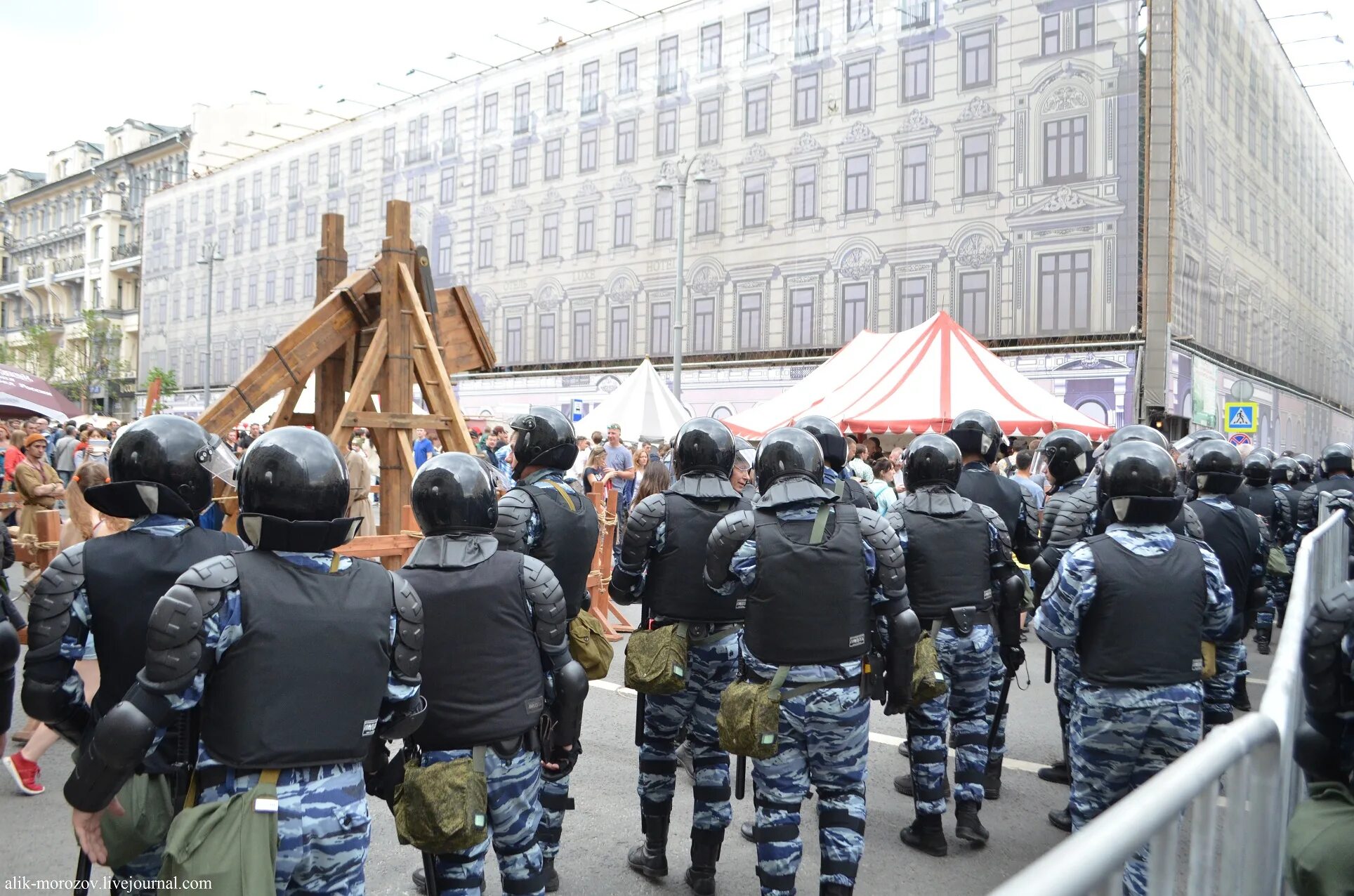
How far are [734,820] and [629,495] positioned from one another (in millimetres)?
10312

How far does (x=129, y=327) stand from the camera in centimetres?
5650

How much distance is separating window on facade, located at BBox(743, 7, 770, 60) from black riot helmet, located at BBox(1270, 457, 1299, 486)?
19924mm

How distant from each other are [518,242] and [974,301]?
16065 millimetres

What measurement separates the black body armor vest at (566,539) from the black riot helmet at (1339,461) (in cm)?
877

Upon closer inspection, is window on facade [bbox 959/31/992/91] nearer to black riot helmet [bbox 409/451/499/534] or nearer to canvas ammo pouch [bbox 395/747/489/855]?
black riot helmet [bbox 409/451/499/534]

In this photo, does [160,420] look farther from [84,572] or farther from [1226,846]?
[1226,846]

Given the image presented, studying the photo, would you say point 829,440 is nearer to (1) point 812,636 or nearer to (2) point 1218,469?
(1) point 812,636

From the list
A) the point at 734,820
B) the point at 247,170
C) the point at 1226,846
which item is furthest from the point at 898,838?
the point at 247,170

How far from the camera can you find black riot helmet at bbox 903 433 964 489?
5.34 m

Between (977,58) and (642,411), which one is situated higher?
(977,58)

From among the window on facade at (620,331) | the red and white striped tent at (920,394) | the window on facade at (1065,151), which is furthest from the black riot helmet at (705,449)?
the window on facade at (620,331)

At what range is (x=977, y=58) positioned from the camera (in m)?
23.8

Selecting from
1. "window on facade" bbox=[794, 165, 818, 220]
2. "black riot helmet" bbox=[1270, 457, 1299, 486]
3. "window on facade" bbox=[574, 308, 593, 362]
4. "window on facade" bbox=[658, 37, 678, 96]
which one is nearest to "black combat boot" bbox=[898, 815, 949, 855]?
"black riot helmet" bbox=[1270, 457, 1299, 486]

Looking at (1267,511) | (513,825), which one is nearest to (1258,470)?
(1267,511)
